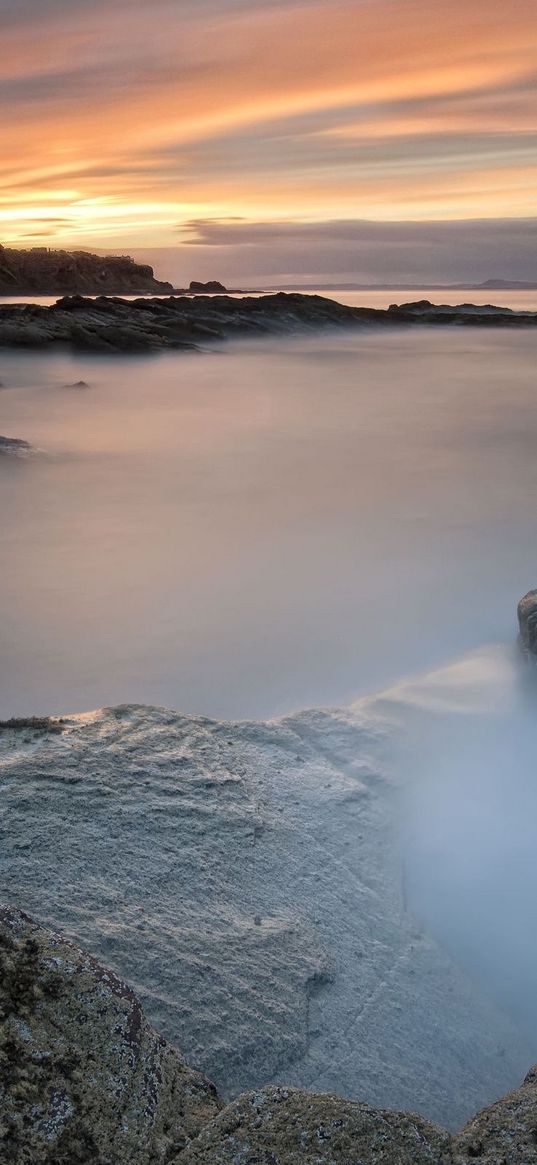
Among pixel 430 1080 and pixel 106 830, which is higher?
pixel 106 830

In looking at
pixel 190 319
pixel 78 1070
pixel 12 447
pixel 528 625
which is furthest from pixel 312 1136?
pixel 190 319

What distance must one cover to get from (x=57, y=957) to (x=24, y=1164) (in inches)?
19.5

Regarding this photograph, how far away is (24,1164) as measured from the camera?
80.2 inches

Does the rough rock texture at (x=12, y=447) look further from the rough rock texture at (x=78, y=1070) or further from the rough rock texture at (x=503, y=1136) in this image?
the rough rock texture at (x=503, y=1136)

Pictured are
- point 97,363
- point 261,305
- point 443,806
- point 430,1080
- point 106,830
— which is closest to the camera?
point 430,1080

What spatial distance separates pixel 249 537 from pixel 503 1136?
1278 cm

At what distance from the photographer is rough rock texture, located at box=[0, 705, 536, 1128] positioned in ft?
11.4

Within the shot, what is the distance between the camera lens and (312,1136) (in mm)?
2092

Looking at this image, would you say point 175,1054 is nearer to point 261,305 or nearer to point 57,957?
point 57,957

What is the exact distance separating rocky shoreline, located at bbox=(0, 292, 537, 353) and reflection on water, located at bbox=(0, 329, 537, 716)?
9.99 ft

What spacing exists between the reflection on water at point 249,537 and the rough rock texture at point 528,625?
140 cm

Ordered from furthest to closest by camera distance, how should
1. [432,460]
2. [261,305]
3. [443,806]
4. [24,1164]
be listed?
[261,305], [432,460], [443,806], [24,1164]

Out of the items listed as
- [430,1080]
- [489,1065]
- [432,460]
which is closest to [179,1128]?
[430,1080]

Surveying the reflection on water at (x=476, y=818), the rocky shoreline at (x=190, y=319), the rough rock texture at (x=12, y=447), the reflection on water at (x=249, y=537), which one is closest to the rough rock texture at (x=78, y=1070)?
the reflection on water at (x=476, y=818)
